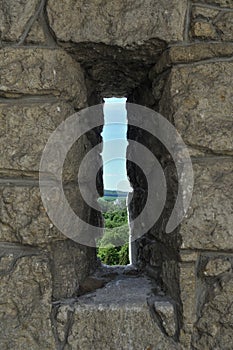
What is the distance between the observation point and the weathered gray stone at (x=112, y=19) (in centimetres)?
139

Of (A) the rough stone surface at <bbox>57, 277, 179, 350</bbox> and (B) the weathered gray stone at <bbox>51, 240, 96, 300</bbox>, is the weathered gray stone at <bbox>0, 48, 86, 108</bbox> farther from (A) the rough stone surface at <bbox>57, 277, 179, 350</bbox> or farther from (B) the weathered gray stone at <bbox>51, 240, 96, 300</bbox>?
(A) the rough stone surface at <bbox>57, 277, 179, 350</bbox>

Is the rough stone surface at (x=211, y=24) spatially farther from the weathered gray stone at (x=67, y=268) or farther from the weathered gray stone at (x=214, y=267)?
the weathered gray stone at (x=67, y=268)

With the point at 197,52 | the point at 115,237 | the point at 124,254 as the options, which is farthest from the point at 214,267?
the point at 124,254

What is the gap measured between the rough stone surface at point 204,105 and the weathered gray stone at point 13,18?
0.60 m

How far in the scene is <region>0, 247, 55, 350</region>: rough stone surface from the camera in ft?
4.48

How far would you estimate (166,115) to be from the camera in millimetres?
1437

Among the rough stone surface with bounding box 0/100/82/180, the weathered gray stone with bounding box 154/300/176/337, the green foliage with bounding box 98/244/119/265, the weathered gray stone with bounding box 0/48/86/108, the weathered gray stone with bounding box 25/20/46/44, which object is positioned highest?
the weathered gray stone with bounding box 25/20/46/44

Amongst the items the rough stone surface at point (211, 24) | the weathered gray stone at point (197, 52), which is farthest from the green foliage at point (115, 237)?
the rough stone surface at point (211, 24)

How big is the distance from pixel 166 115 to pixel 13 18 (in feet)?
2.24

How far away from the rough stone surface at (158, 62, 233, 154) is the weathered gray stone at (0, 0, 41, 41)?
600 millimetres

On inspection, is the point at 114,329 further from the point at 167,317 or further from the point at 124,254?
the point at 124,254

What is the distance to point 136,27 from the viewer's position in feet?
4.57

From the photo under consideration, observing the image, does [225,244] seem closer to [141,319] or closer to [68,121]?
[141,319]

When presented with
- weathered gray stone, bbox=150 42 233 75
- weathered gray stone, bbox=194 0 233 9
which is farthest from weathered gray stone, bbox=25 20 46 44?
weathered gray stone, bbox=194 0 233 9
